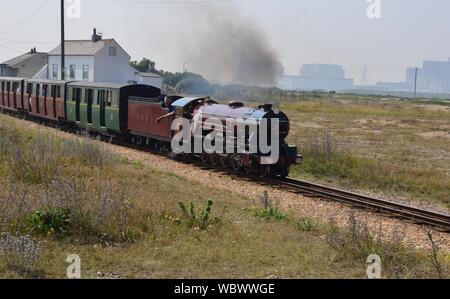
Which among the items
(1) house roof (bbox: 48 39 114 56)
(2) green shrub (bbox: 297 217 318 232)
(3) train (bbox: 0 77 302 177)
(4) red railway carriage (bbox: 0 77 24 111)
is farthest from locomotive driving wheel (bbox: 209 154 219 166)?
(1) house roof (bbox: 48 39 114 56)

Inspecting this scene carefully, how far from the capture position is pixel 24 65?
238ft

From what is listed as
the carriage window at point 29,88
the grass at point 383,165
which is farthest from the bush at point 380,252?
the carriage window at point 29,88

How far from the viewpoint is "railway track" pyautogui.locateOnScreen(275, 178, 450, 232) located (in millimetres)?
12789

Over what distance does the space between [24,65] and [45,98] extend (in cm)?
4562

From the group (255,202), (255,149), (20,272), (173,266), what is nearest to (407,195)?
(255,149)

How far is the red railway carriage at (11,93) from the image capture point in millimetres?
34906

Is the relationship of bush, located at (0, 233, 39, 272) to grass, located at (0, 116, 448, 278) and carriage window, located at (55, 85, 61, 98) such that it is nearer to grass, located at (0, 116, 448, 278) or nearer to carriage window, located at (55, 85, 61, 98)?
grass, located at (0, 116, 448, 278)

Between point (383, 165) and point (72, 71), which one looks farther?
point (72, 71)

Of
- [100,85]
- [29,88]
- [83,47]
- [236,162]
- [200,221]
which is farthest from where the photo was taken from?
[83,47]

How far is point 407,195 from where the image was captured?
17.2 m

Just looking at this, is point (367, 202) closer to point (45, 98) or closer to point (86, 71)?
point (45, 98)

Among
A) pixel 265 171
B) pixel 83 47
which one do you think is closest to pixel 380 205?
pixel 265 171

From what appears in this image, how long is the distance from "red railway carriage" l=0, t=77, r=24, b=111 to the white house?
17.7 metres

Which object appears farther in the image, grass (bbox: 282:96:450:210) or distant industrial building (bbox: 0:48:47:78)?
distant industrial building (bbox: 0:48:47:78)
